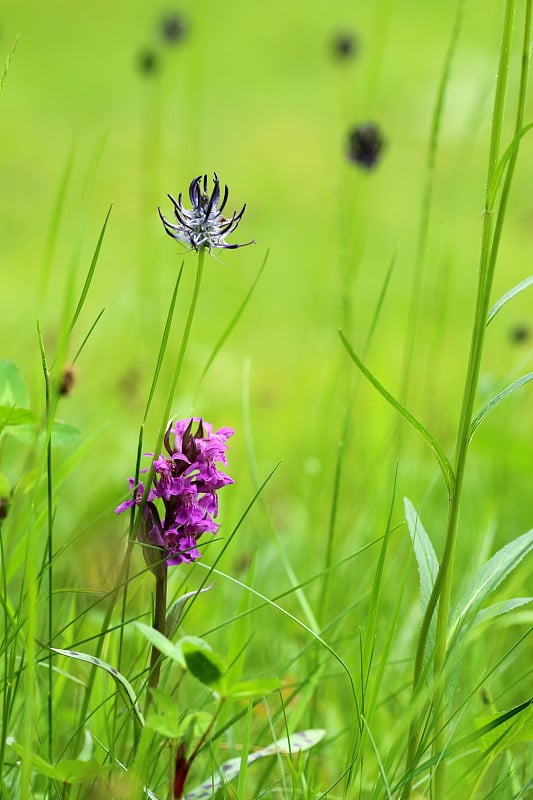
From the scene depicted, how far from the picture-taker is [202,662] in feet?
1.05

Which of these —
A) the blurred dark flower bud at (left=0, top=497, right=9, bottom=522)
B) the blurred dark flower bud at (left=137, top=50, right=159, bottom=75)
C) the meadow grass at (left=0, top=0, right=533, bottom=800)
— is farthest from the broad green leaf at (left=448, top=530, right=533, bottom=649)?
the blurred dark flower bud at (left=137, top=50, right=159, bottom=75)

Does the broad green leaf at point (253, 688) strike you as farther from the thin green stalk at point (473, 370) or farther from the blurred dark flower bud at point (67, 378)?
the blurred dark flower bud at point (67, 378)

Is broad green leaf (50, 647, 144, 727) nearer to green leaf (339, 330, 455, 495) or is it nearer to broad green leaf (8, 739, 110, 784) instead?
broad green leaf (8, 739, 110, 784)

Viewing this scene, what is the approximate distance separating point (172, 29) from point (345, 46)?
0.35m

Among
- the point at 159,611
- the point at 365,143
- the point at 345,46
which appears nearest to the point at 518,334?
the point at 365,143

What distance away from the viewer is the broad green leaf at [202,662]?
316mm

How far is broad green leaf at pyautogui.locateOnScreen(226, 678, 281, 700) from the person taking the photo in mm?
312

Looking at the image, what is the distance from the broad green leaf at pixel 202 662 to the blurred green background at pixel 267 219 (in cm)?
66

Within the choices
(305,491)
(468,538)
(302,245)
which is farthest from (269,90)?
(468,538)

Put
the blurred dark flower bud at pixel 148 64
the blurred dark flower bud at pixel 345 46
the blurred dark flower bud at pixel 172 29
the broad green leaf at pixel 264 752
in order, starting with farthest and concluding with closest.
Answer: the blurred dark flower bud at pixel 172 29 → the blurred dark flower bud at pixel 345 46 → the blurred dark flower bud at pixel 148 64 → the broad green leaf at pixel 264 752

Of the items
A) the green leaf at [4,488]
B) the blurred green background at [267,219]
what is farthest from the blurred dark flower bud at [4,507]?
the blurred green background at [267,219]

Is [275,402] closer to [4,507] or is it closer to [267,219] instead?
[267,219]

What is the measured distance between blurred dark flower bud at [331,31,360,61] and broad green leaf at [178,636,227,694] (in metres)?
1.31

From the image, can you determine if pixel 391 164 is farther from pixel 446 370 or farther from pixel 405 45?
pixel 446 370
